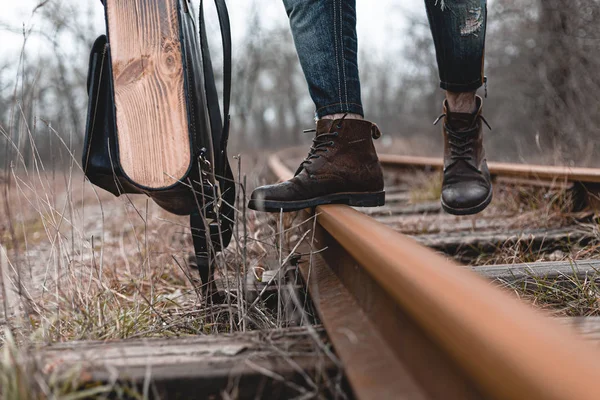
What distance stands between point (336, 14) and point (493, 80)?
15.5 metres

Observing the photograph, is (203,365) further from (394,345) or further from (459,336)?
(459,336)

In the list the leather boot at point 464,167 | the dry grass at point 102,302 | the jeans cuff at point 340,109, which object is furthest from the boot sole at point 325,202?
the leather boot at point 464,167

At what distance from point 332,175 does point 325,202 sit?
98 millimetres

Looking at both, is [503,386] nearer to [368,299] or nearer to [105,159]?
[368,299]

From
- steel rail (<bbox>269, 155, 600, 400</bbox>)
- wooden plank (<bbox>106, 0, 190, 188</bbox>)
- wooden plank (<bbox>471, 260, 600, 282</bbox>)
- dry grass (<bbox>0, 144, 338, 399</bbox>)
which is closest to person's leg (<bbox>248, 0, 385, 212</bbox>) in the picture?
dry grass (<bbox>0, 144, 338, 399</bbox>)

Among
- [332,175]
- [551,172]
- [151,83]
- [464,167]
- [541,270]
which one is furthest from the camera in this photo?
[551,172]

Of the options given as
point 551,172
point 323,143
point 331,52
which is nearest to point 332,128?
point 323,143

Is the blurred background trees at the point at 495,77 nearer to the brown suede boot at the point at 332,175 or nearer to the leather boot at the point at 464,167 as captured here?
the brown suede boot at the point at 332,175

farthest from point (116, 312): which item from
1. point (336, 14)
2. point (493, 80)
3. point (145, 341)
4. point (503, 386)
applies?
point (493, 80)

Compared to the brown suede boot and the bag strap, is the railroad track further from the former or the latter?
the bag strap

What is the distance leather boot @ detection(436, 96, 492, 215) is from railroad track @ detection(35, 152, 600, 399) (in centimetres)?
54

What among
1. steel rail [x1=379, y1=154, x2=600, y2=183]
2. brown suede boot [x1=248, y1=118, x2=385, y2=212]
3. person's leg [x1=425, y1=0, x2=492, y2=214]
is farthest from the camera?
steel rail [x1=379, y1=154, x2=600, y2=183]

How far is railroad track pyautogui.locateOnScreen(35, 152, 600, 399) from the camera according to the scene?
541 millimetres

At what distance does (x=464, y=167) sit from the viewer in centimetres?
225
